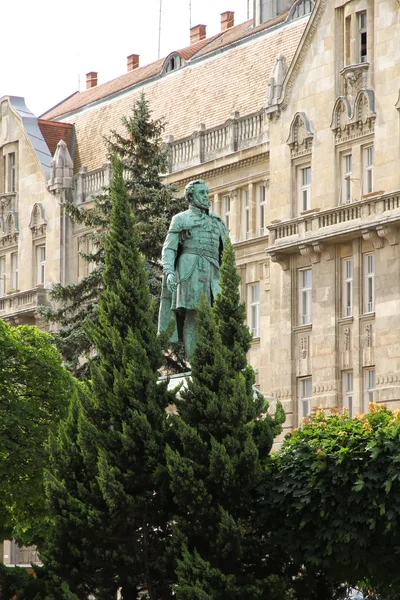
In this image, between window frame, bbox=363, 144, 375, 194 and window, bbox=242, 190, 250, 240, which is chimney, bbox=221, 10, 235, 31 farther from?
window frame, bbox=363, 144, 375, 194

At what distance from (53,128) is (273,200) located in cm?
1761

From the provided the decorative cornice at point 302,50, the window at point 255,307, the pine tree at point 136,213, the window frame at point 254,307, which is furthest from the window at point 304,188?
the pine tree at point 136,213

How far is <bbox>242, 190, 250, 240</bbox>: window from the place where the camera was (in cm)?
5916

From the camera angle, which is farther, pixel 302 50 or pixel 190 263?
pixel 302 50

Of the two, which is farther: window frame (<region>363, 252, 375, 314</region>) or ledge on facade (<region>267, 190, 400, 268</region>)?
window frame (<region>363, 252, 375, 314</region>)

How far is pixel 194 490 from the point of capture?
23.7 m

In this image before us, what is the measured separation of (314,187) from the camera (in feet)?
180

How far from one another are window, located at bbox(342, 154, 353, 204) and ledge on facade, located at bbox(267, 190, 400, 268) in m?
0.73

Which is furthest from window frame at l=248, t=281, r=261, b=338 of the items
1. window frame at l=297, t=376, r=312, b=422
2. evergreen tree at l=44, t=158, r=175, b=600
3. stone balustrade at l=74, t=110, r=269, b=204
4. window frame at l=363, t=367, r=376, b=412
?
evergreen tree at l=44, t=158, r=175, b=600

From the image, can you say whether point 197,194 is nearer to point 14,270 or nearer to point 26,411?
point 26,411

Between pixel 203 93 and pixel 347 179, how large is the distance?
508 inches

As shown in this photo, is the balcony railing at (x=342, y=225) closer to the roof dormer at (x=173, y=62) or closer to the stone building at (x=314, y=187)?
the stone building at (x=314, y=187)

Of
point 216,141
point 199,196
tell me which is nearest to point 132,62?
point 216,141

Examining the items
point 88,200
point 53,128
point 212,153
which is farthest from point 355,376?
point 53,128
